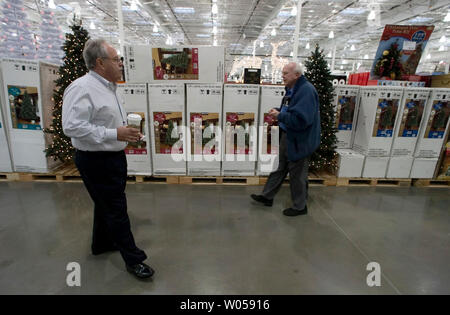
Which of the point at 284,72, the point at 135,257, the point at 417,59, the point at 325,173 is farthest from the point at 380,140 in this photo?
the point at 135,257

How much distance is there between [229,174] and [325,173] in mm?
2005

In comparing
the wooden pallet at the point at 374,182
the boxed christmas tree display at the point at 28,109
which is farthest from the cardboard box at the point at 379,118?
the boxed christmas tree display at the point at 28,109

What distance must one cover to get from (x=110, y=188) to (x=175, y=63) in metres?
2.87

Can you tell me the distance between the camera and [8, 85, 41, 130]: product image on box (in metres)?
4.27

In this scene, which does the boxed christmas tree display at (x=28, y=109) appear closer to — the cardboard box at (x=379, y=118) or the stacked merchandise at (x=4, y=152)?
the stacked merchandise at (x=4, y=152)

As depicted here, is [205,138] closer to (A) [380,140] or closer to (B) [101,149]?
(B) [101,149]

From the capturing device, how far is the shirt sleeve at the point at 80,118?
6.00 feet

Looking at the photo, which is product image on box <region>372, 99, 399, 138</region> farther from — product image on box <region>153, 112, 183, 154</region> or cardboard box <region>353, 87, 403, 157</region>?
product image on box <region>153, 112, 183, 154</region>

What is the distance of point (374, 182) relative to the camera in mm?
4895

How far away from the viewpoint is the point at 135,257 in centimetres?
226

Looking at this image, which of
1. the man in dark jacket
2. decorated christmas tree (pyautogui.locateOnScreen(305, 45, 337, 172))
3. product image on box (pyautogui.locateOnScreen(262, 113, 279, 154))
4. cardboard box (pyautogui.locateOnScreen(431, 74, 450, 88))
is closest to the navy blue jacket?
the man in dark jacket

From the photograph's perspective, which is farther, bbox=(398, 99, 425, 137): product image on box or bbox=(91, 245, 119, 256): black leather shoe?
bbox=(398, 99, 425, 137): product image on box

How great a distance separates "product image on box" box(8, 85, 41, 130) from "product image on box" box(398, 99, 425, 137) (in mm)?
6718

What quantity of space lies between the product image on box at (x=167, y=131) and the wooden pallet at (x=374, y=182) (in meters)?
3.24
